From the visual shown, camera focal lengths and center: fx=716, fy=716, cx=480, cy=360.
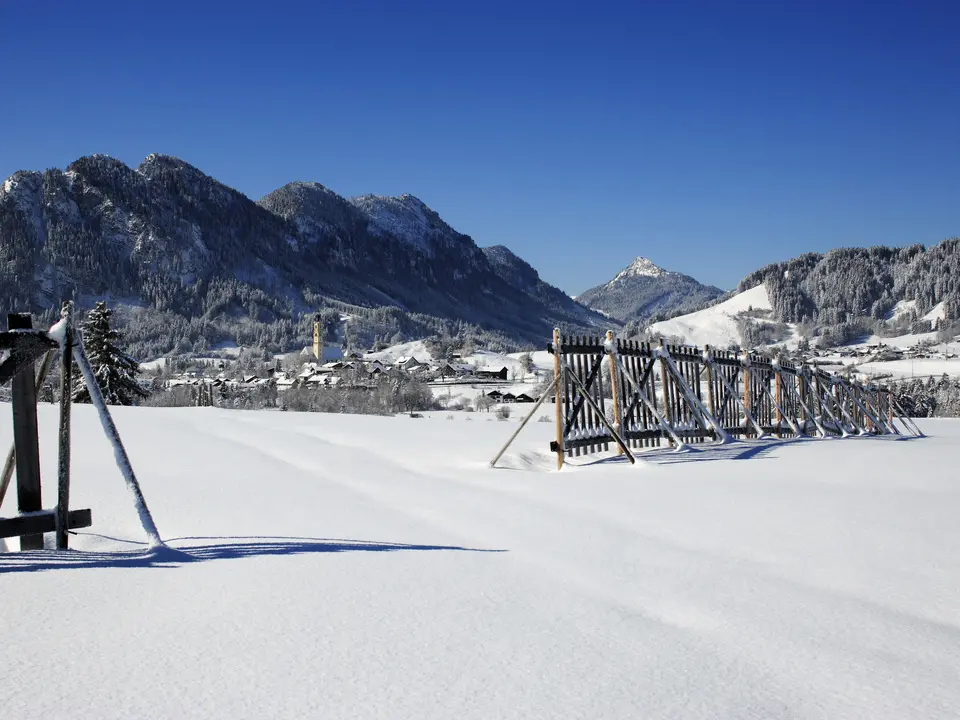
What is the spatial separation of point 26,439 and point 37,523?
544 millimetres

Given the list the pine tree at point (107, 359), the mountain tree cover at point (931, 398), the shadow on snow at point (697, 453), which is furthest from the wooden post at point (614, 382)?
the mountain tree cover at point (931, 398)

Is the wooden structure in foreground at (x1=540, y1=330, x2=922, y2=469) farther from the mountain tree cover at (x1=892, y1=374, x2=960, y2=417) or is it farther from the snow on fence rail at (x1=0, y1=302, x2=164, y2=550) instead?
the mountain tree cover at (x1=892, y1=374, x2=960, y2=417)

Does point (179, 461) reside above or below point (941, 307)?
below

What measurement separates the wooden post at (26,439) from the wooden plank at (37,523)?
0.11 meters

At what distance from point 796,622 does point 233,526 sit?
3973mm

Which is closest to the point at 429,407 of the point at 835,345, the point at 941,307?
the point at 835,345

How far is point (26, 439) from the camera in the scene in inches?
181

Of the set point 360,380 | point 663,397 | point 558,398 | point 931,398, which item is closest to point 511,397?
point 360,380

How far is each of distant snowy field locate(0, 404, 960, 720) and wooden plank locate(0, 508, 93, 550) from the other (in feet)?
0.76

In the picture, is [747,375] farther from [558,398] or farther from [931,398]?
[931,398]

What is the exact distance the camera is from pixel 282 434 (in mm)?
13828

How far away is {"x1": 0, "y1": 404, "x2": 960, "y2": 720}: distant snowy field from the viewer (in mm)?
2328

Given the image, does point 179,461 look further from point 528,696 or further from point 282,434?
point 528,696

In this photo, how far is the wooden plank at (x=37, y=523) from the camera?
14.2ft
